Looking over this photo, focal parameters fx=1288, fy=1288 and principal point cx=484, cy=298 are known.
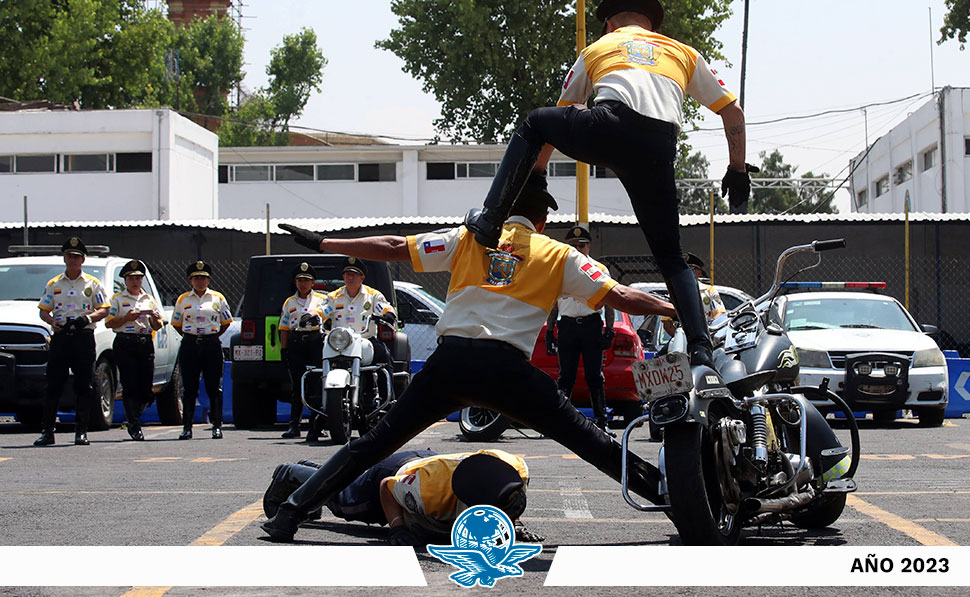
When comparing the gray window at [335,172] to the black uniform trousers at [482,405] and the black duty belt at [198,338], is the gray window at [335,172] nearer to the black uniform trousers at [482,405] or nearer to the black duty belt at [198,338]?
the black duty belt at [198,338]

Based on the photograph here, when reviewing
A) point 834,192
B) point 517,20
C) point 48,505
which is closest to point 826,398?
point 48,505

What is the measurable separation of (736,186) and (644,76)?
2.77ft

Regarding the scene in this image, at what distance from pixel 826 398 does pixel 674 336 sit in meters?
4.36

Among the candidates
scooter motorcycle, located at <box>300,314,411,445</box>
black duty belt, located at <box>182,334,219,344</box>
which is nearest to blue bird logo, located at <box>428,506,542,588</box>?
scooter motorcycle, located at <box>300,314,411,445</box>

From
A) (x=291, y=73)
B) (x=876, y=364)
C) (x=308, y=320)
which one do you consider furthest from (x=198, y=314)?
(x=291, y=73)

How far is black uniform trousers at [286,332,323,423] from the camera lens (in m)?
13.2

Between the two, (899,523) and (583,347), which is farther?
(583,347)

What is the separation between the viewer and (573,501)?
7.18 meters

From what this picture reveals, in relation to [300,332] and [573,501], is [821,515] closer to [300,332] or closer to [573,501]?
[573,501]

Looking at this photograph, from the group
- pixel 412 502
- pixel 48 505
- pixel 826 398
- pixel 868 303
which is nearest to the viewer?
pixel 412 502

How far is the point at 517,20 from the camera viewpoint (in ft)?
134

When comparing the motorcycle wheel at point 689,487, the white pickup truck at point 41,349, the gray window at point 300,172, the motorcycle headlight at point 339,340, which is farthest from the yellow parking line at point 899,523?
the gray window at point 300,172

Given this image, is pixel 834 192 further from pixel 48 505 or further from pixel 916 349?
pixel 48 505

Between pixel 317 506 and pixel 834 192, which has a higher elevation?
pixel 834 192
